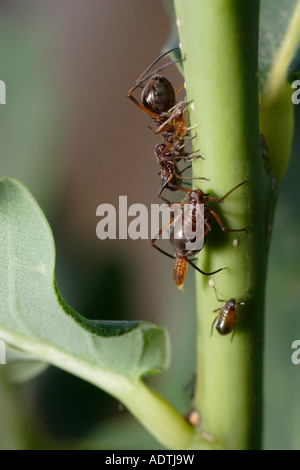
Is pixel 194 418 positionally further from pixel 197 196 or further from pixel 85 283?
pixel 85 283

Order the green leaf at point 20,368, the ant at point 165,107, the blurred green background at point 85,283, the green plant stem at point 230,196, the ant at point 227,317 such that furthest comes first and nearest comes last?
the blurred green background at point 85,283, the green leaf at point 20,368, the ant at point 165,107, the ant at point 227,317, the green plant stem at point 230,196

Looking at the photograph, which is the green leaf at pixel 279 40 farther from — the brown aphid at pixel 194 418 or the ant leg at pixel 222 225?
the brown aphid at pixel 194 418

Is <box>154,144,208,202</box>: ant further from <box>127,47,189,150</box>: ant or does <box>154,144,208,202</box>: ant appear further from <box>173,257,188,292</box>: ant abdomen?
<box>173,257,188,292</box>: ant abdomen

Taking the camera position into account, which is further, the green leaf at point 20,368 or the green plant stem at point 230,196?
the green leaf at point 20,368

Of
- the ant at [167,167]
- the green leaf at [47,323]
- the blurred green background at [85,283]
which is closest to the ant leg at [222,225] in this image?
the green leaf at [47,323]

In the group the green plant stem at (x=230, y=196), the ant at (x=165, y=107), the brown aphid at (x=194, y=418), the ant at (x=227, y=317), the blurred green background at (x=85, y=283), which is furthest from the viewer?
the blurred green background at (x=85, y=283)
